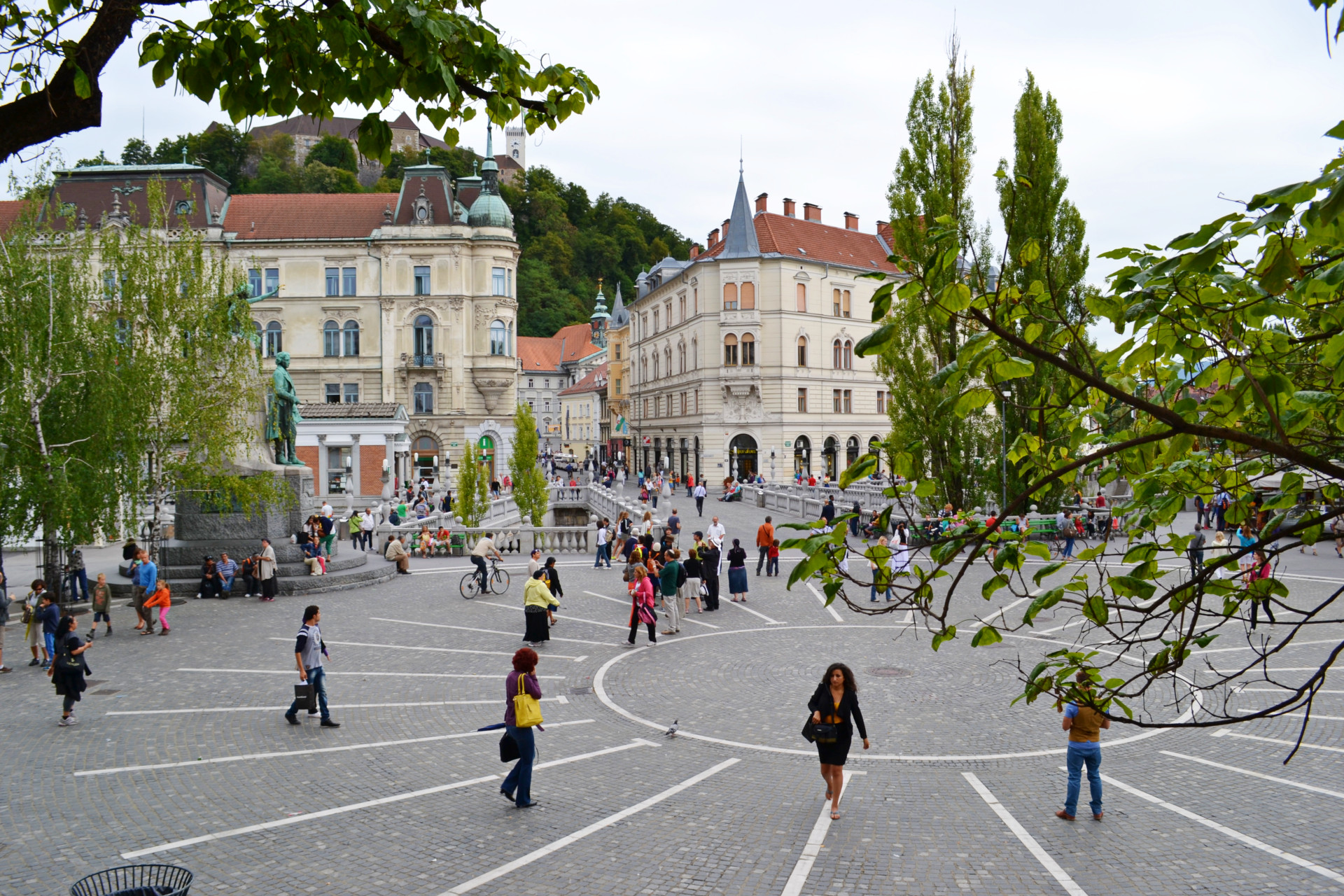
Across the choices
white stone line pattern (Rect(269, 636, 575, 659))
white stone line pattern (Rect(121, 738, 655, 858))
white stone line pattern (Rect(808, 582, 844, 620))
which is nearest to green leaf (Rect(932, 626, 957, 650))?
white stone line pattern (Rect(121, 738, 655, 858))

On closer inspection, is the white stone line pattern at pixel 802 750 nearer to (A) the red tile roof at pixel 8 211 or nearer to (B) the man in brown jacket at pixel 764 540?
(B) the man in brown jacket at pixel 764 540

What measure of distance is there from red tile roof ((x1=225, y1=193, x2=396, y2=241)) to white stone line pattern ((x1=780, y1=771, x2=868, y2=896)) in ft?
186

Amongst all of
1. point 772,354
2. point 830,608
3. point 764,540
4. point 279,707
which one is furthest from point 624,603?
point 772,354

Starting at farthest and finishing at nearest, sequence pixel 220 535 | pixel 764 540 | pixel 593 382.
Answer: pixel 593 382 < pixel 764 540 < pixel 220 535

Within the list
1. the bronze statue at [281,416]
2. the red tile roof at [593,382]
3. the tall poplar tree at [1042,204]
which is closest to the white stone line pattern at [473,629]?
the bronze statue at [281,416]

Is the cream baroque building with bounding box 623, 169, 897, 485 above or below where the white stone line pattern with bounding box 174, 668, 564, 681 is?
above

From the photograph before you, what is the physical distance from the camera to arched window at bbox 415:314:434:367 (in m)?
57.4

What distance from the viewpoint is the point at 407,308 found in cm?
5728

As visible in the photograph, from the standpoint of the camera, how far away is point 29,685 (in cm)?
1370

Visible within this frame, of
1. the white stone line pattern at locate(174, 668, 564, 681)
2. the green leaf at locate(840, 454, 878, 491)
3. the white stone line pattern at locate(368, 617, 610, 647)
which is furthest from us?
the white stone line pattern at locate(368, 617, 610, 647)

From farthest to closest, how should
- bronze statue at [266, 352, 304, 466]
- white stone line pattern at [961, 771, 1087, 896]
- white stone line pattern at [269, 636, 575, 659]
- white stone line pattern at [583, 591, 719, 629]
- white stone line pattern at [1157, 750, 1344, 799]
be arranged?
bronze statue at [266, 352, 304, 466], white stone line pattern at [583, 591, 719, 629], white stone line pattern at [269, 636, 575, 659], white stone line pattern at [1157, 750, 1344, 799], white stone line pattern at [961, 771, 1087, 896]

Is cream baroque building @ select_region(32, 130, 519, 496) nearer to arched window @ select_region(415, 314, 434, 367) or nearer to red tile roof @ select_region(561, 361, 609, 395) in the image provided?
arched window @ select_region(415, 314, 434, 367)

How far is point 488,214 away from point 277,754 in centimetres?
5203

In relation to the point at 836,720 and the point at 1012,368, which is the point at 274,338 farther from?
the point at 1012,368
